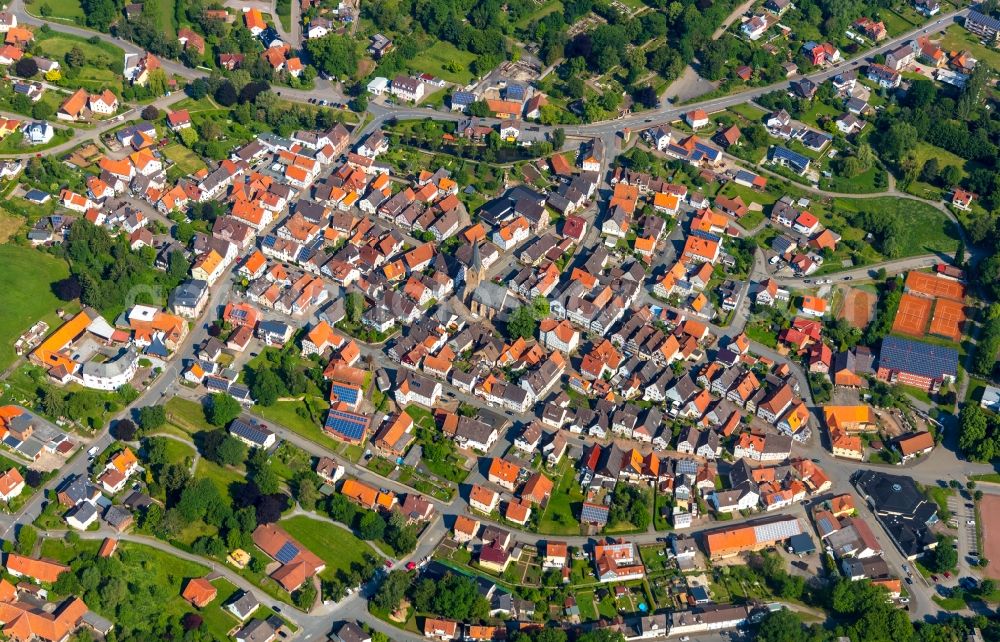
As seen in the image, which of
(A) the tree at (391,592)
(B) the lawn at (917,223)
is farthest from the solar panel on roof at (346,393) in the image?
(B) the lawn at (917,223)

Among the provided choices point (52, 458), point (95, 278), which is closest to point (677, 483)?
point (52, 458)

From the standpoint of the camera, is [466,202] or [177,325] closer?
[177,325]

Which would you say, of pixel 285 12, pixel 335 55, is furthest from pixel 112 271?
pixel 285 12

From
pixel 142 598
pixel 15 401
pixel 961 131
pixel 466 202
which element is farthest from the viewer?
pixel 961 131

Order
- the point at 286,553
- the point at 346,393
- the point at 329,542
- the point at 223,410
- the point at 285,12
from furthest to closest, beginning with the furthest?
1. the point at 285,12
2. the point at 346,393
3. the point at 223,410
4. the point at 329,542
5. the point at 286,553

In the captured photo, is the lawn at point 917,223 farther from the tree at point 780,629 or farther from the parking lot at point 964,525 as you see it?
the tree at point 780,629

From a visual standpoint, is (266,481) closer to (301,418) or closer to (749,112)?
(301,418)

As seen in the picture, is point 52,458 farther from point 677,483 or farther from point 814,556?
point 814,556
